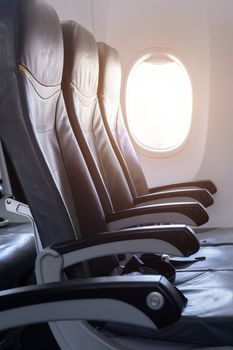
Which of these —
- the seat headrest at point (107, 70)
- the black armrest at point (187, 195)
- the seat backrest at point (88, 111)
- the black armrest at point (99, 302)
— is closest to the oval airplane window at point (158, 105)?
the seat headrest at point (107, 70)

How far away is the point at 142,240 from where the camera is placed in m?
1.16

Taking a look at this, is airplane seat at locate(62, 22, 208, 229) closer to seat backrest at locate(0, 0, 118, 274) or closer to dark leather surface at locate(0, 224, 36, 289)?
seat backrest at locate(0, 0, 118, 274)

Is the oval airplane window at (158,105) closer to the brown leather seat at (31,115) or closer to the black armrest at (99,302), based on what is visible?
the brown leather seat at (31,115)

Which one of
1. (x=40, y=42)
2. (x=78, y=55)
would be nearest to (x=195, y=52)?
(x=78, y=55)

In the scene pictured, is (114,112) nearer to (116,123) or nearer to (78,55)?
(116,123)

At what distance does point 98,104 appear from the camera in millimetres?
2164

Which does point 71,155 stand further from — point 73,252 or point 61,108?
point 73,252

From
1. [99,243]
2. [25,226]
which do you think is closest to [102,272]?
[99,243]

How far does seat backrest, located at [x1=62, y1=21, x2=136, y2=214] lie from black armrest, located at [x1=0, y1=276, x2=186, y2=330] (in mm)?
818

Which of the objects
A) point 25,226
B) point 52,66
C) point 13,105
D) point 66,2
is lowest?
point 25,226

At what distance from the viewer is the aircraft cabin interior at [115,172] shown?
931mm

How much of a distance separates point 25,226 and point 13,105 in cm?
192

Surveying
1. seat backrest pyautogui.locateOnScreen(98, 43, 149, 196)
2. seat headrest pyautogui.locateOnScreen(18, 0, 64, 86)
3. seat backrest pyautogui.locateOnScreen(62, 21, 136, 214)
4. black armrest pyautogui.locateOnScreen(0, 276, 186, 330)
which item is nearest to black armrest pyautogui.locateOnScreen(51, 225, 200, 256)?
black armrest pyautogui.locateOnScreen(0, 276, 186, 330)

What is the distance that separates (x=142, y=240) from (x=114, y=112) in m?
1.35
